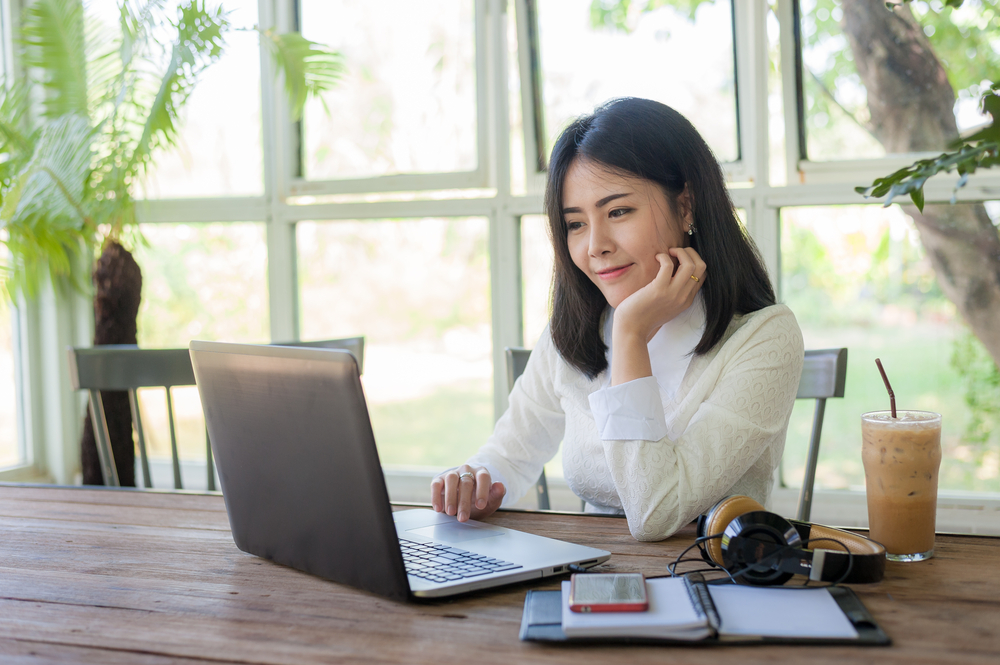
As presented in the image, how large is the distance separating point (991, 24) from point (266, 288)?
98.3 inches

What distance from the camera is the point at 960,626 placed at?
0.73m

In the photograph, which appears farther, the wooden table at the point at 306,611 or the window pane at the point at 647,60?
the window pane at the point at 647,60

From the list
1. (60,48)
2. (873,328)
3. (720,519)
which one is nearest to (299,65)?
(60,48)

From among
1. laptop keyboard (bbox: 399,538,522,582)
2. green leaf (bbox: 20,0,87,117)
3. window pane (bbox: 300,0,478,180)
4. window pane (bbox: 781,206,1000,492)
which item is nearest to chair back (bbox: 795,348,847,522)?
laptop keyboard (bbox: 399,538,522,582)

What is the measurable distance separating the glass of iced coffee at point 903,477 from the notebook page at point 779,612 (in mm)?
178

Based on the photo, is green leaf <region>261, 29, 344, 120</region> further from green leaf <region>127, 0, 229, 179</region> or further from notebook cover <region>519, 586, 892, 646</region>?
notebook cover <region>519, 586, 892, 646</region>

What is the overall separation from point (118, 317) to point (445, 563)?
2134 millimetres

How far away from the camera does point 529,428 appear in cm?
154

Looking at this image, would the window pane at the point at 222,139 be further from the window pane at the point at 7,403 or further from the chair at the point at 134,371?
the chair at the point at 134,371

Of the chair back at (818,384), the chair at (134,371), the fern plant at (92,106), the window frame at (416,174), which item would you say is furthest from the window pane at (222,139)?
the chair back at (818,384)

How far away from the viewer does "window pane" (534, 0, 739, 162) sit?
266cm

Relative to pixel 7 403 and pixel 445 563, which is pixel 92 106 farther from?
pixel 445 563

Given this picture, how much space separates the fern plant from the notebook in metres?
2.28

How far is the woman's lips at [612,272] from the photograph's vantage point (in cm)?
142
